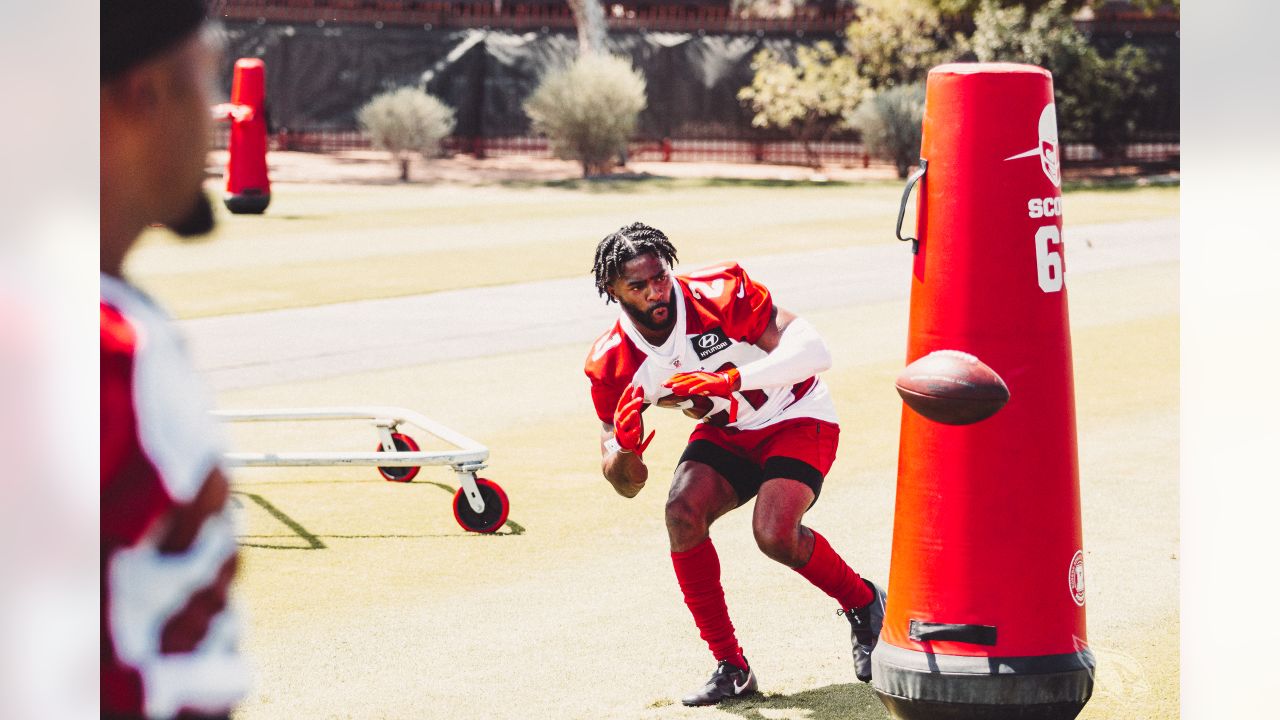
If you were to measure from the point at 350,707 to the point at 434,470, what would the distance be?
3337 millimetres

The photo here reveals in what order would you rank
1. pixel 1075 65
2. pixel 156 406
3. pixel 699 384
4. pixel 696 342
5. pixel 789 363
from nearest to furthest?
pixel 156 406 → pixel 699 384 → pixel 789 363 → pixel 696 342 → pixel 1075 65

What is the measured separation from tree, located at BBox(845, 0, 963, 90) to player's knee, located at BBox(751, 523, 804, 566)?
25.3m

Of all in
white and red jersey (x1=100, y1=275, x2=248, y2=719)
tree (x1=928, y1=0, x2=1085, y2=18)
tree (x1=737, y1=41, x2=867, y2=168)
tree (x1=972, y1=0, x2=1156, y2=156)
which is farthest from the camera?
tree (x1=737, y1=41, x2=867, y2=168)

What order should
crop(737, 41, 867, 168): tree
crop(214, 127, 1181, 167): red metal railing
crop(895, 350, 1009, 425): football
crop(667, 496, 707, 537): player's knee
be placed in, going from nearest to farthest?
crop(895, 350, 1009, 425): football → crop(667, 496, 707, 537): player's knee → crop(737, 41, 867, 168): tree → crop(214, 127, 1181, 167): red metal railing

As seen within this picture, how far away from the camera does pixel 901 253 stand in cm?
1675

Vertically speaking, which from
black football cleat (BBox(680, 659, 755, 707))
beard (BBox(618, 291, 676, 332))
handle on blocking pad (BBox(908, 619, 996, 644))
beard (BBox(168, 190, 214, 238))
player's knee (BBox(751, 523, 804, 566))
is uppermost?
beard (BBox(168, 190, 214, 238))

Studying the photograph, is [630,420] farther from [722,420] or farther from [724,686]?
[724,686]

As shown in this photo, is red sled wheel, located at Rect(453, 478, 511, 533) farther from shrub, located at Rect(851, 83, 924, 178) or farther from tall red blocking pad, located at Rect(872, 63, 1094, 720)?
shrub, located at Rect(851, 83, 924, 178)

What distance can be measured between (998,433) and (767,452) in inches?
51.0

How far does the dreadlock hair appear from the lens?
4824mm

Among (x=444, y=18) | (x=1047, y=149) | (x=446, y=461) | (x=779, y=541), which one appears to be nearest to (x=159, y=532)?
(x=1047, y=149)

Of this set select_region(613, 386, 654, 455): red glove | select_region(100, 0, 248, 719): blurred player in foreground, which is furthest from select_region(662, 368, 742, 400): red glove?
select_region(100, 0, 248, 719): blurred player in foreground

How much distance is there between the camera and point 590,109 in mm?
27188
